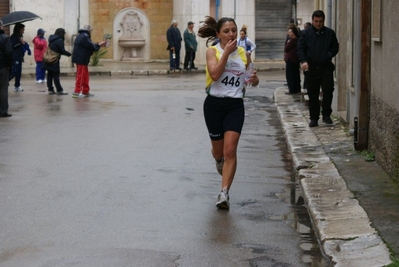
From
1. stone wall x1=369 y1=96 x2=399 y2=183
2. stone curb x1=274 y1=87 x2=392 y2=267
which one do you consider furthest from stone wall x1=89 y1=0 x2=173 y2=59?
stone wall x1=369 y1=96 x2=399 y2=183

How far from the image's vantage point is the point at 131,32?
40.3 m

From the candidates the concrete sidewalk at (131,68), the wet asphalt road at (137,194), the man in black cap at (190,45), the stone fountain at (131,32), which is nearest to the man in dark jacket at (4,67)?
the wet asphalt road at (137,194)

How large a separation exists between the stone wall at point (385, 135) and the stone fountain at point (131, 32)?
94.7 ft

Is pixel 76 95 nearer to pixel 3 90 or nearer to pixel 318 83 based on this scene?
pixel 3 90

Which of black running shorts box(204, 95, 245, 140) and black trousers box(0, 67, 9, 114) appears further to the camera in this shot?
black trousers box(0, 67, 9, 114)

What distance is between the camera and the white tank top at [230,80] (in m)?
9.29

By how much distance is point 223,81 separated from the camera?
9.29 m

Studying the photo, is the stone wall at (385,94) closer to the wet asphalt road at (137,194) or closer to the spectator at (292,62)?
the wet asphalt road at (137,194)

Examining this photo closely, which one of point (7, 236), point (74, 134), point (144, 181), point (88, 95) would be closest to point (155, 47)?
point (88, 95)

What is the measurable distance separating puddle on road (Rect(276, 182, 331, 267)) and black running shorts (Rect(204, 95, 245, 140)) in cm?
89

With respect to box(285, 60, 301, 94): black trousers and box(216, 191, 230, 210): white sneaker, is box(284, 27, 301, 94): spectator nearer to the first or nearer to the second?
box(285, 60, 301, 94): black trousers

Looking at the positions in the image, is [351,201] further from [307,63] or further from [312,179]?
[307,63]

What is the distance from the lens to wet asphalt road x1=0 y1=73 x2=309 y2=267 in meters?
7.23

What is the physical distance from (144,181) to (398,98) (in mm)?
2736
